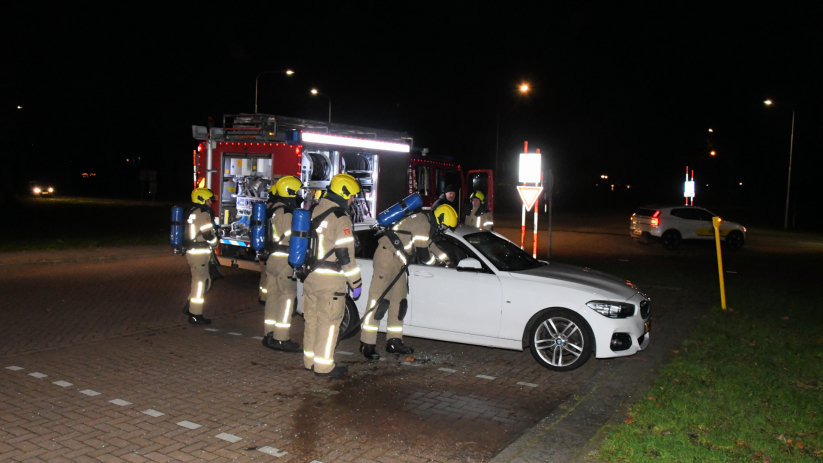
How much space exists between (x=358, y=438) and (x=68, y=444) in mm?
2049

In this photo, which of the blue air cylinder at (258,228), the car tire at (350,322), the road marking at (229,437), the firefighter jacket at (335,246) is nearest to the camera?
the road marking at (229,437)

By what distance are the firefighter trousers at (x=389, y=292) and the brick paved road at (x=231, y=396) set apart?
1.10ft

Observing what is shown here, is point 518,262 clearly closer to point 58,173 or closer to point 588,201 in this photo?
point 588,201

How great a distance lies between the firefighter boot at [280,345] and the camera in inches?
301

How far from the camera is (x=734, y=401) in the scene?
5.95 meters

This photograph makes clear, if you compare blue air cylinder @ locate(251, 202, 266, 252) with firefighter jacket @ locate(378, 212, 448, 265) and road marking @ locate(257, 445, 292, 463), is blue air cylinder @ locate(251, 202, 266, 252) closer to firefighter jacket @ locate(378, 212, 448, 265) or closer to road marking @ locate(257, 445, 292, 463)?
firefighter jacket @ locate(378, 212, 448, 265)

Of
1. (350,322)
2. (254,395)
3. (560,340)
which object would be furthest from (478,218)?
(254,395)

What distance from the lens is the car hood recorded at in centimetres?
712

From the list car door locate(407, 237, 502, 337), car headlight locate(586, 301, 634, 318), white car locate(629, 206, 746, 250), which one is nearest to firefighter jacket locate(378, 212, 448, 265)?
car door locate(407, 237, 502, 337)

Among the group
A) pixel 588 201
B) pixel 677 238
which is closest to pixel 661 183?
pixel 588 201

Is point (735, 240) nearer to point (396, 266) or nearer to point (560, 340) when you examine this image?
point (560, 340)

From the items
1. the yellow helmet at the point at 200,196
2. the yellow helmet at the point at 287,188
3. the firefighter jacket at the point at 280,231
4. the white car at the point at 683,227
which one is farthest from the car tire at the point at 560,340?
the white car at the point at 683,227

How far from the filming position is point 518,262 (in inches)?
314

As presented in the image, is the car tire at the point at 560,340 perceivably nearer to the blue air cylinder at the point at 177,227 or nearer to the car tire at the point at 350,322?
the car tire at the point at 350,322
